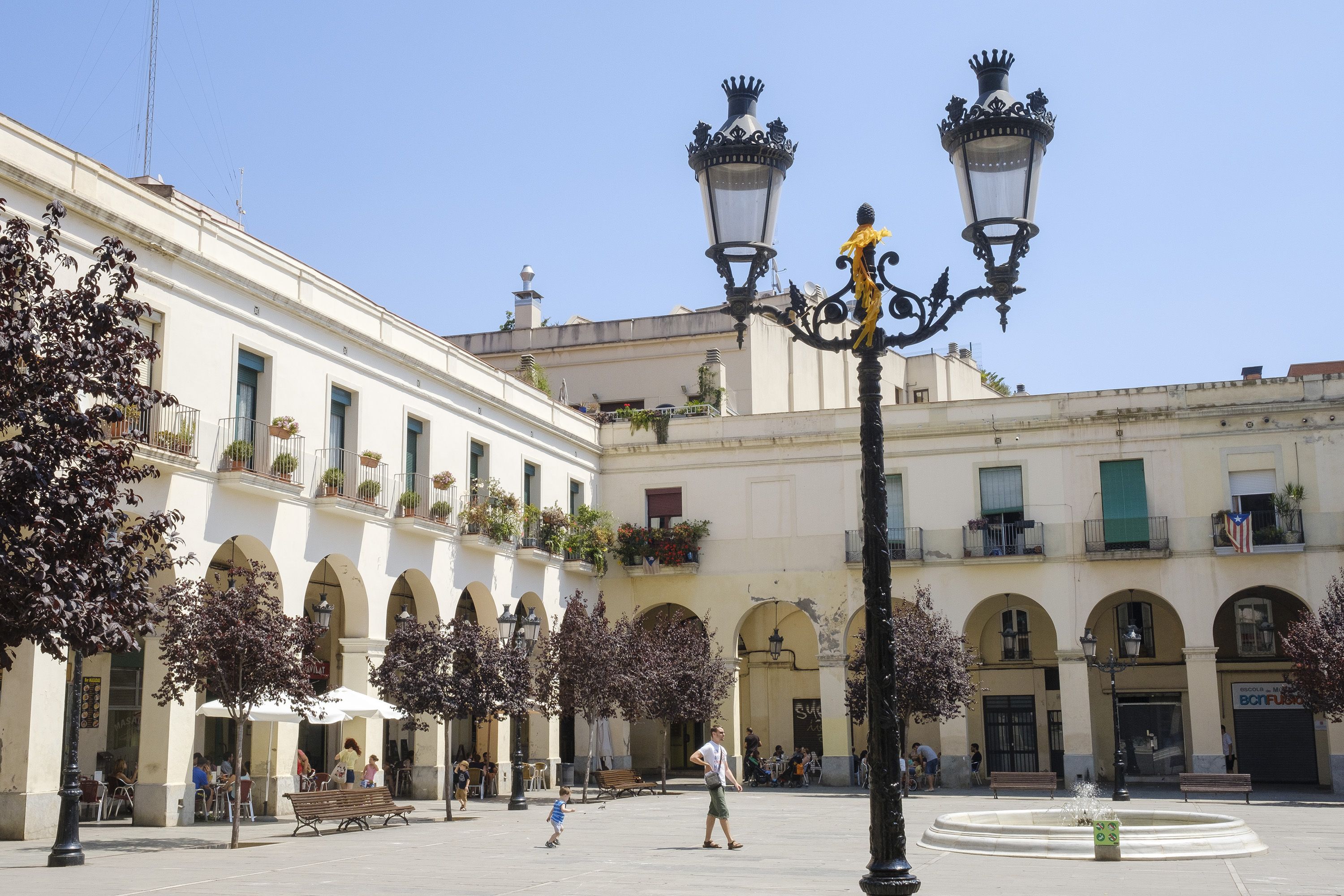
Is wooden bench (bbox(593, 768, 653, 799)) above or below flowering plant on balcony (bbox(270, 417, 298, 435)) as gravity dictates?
below

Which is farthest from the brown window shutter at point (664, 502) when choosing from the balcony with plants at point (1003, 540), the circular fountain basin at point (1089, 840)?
the circular fountain basin at point (1089, 840)

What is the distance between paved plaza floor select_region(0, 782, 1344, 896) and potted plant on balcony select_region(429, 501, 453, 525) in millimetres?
6782

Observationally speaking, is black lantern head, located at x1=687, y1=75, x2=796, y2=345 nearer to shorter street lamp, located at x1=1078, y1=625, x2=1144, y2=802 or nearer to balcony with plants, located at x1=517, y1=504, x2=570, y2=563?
shorter street lamp, located at x1=1078, y1=625, x2=1144, y2=802

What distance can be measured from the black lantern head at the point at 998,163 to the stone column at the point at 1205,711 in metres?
26.4

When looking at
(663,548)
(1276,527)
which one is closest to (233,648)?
(663,548)

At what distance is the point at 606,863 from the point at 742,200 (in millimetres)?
10155

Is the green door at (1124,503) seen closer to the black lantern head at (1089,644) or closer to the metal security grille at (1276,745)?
the black lantern head at (1089,644)

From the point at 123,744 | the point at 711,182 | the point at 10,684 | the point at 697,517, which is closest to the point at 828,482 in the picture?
the point at 697,517

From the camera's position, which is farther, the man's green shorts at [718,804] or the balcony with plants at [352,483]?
the balcony with plants at [352,483]

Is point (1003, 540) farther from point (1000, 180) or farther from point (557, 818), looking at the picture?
point (1000, 180)

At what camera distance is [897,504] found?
3534 cm

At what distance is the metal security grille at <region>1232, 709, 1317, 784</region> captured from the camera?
1357 inches

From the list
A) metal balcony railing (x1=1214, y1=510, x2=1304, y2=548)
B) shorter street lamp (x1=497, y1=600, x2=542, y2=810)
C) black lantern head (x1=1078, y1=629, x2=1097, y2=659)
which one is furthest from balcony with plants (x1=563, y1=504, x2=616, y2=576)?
metal balcony railing (x1=1214, y1=510, x2=1304, y2=548)

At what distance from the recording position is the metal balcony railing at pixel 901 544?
114 feet
